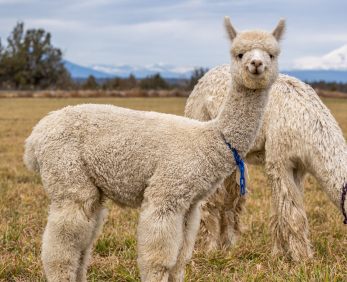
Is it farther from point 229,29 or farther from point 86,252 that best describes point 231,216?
point 229,29

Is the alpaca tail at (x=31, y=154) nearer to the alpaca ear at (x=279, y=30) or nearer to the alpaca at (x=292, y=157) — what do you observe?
the alpaca ear at (x=279, y=30)

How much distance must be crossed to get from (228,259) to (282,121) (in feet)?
4.80

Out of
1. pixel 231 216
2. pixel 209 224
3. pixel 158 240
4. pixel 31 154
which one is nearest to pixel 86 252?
pixel 158 240

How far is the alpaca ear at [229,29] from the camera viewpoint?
2512mm

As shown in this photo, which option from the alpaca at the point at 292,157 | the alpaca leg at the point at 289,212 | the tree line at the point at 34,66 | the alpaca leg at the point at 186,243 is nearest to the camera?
the alpaca leg at the point at 186,243

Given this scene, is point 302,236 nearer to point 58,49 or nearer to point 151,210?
point 151,210

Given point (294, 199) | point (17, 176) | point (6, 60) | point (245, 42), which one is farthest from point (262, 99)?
point (6, 60)

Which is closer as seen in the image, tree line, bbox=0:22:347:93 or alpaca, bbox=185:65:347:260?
alpaca, bbox=185:65:347:260

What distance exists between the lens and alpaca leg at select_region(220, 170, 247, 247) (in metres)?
4.27

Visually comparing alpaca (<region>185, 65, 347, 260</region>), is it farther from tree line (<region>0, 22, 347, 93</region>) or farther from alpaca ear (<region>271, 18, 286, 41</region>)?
tree line (<region>0, 22, 347, 93</region>)

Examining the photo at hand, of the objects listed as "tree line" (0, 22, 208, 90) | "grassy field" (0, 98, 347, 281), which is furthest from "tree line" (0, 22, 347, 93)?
"grassy field" (0, 98, 347, 281)

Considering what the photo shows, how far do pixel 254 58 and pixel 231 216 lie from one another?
2.54m

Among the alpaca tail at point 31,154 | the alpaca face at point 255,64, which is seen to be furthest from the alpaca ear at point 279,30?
the alpaca tail at point 31,154

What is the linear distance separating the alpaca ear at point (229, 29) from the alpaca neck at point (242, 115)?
0.34 m
